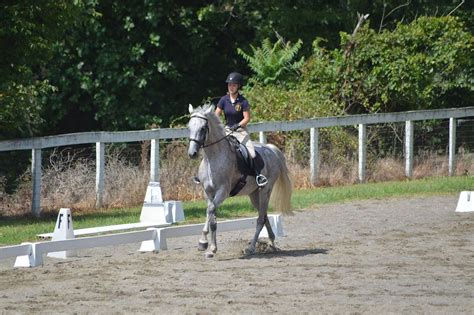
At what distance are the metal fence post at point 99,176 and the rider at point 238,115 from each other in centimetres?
547

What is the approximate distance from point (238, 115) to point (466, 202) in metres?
6.80

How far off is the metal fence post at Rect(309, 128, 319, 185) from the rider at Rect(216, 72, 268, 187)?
29.3 ft

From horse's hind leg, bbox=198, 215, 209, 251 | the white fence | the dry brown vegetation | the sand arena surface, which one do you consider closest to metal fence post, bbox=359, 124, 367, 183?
the white fence

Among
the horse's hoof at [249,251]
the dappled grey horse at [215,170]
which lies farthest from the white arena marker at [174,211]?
the horse's hoof at [249,251]

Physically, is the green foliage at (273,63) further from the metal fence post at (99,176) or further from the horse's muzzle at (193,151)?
the horse's muzzle at (193,151)

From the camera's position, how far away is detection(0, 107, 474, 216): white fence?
19.7 meters

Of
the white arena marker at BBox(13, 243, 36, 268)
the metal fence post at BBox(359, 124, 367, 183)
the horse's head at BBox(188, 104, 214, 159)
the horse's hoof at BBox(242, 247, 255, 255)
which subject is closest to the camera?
the white arena marker at BBox(13, 243, 36, 268)

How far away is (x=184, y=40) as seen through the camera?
33.3 meters

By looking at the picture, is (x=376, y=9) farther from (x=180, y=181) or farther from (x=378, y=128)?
(x=180, y=181)

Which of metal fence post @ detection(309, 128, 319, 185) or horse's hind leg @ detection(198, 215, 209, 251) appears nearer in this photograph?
horse's hind leg @ detection(198, 215, 209, 251)

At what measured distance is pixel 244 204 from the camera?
21609 mm

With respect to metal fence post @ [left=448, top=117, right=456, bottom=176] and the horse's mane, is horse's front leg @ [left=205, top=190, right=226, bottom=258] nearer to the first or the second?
the horse's mane

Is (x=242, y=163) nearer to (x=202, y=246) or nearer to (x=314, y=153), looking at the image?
(x=202, y=246)

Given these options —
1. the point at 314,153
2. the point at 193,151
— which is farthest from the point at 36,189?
the point at 314,153
